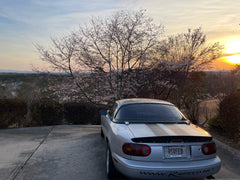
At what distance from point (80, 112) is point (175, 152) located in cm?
766

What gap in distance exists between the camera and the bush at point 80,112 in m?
10.2

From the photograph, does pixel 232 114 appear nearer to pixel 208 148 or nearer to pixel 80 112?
pixel 208 148

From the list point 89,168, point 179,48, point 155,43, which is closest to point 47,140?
point 89,168

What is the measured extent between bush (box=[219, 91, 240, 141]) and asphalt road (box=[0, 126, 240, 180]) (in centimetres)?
48

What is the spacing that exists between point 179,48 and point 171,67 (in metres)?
1.60

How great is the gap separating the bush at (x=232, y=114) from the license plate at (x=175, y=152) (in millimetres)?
3401

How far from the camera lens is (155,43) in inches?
402

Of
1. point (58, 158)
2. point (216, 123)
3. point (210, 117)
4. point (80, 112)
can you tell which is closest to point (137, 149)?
point (58, 158)

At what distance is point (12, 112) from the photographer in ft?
29.9

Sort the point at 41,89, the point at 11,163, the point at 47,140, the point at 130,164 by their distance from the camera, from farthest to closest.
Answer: the point at 41,89
the point at 47,140
the point at 11,163
the point at 130,164

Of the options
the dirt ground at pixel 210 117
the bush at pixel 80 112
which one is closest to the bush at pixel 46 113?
the bush at pixel 80 112

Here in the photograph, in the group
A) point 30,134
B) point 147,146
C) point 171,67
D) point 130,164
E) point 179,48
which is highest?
point 179,48

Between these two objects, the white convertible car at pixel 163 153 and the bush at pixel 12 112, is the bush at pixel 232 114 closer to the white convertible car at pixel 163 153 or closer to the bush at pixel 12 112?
the white convertible car at pixel 163 153

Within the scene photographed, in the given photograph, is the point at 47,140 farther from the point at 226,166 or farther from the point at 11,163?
the point at 226,166
